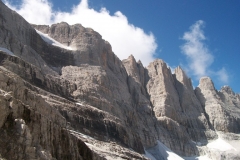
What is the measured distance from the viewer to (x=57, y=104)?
193 feet

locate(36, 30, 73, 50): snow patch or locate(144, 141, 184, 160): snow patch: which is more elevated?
locate(36, 30, 73, 50): snow patch

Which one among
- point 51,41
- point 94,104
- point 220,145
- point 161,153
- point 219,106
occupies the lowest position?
point 161,153

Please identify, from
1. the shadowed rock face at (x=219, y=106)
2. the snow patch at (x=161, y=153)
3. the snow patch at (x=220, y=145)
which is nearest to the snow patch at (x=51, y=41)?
the snow patch at (x=161, y=153)

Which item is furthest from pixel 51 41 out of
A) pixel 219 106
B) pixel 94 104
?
pixel 219 106

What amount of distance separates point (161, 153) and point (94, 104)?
2382 centimetres

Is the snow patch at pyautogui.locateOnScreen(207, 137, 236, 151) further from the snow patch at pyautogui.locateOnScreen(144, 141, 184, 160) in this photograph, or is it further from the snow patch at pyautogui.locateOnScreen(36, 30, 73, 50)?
the snow patch at pyautogui.locateOnScreen(36, 30, 73, 50)

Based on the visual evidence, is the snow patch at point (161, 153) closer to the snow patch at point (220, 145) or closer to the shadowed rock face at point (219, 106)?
the snow patch at point (220, 145)

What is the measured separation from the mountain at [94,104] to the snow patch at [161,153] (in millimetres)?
336

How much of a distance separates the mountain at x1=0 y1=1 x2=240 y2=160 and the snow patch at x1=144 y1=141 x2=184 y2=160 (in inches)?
13.2

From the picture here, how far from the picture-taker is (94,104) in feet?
237

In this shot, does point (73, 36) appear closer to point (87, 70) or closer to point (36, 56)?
point (87, 70)

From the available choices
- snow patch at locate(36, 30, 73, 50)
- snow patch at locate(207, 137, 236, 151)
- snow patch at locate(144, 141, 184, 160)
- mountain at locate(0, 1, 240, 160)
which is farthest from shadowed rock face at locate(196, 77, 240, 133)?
snow patch at locate(36, 30, 73, 50)

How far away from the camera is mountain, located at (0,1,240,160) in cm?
2532

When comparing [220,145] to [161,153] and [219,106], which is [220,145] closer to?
[219,106]
